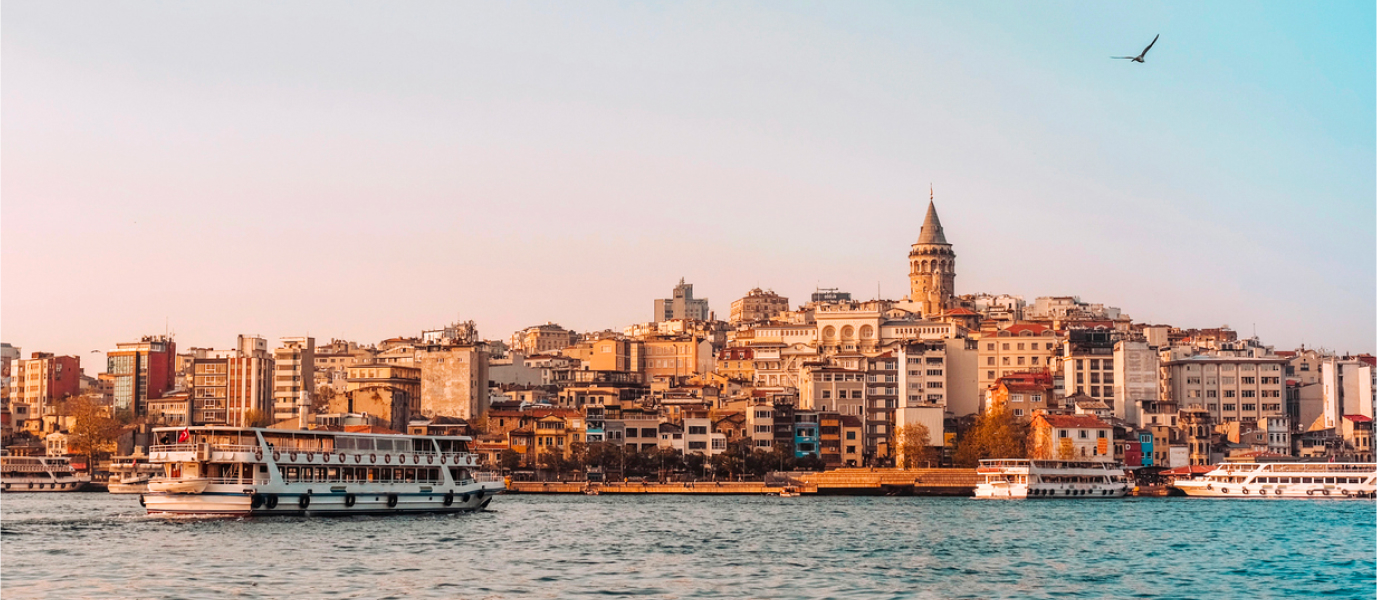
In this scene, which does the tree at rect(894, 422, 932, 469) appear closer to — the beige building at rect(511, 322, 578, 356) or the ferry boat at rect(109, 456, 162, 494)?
the ferry boat at rect(109, 456, 162, 494)

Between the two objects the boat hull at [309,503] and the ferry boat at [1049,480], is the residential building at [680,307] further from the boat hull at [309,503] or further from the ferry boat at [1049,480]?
the boat hull at [309,503]

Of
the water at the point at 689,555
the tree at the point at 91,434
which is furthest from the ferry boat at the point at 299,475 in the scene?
the tree at the point at 91,434

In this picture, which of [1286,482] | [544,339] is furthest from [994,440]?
[544,339]

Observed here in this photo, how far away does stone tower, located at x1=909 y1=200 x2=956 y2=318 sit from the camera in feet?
508

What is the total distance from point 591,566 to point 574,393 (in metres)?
69.6

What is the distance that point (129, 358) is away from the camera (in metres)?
119

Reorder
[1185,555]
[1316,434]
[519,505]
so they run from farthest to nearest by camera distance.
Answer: [1316,434] < [519,505] < [1185,555]

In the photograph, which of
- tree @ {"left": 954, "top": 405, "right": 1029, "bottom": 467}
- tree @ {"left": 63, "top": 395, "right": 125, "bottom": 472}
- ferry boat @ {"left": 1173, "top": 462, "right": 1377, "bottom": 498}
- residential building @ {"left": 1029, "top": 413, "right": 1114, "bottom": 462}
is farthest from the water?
tree @ {"left": 63, "top": 395, "right": 125, "bottom": 472}

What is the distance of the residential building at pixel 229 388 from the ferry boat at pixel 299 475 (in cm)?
5444

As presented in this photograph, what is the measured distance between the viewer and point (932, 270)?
155375 millimetres

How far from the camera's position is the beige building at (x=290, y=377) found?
109 metres

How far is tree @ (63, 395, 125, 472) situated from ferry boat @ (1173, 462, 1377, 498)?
205ft

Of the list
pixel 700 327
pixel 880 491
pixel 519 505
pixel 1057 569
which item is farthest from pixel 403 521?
pixel 700 327

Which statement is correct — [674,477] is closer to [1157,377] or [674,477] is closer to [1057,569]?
[1157,377]
